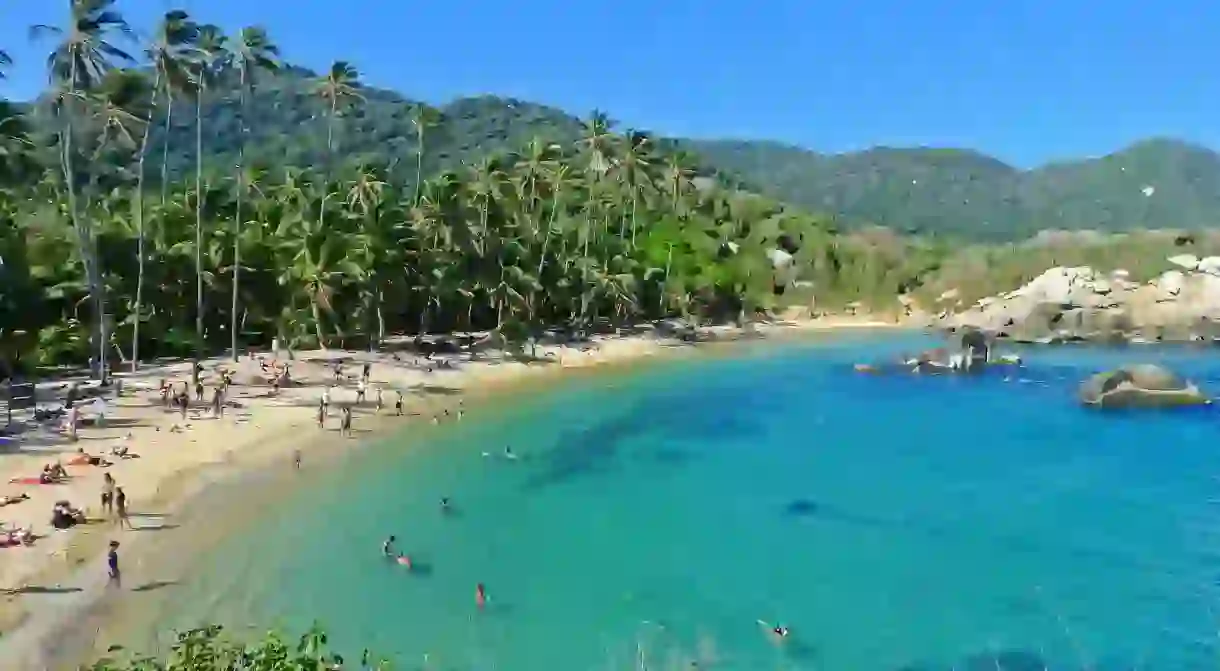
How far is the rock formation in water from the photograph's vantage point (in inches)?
3804

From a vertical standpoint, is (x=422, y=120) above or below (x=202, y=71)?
above

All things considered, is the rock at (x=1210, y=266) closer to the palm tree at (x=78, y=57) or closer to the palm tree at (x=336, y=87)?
the palm tree at (x=336, y=87)

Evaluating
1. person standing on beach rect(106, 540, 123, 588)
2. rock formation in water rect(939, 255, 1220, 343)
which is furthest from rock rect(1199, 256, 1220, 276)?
person standing on beach rect(106, 540, 123, 588)

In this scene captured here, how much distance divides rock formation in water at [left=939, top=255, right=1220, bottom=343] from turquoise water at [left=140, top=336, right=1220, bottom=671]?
48.5 m

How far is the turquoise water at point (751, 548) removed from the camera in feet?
69.5

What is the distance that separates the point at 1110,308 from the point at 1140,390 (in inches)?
1911

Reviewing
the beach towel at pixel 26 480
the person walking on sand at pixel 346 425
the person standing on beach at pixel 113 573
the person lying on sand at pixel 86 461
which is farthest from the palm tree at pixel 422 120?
the person standing on beach at pixel 113 573

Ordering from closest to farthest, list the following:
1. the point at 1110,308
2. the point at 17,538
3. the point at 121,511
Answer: the point at 17,538 < the point at 121,511 < the point at 1110,308

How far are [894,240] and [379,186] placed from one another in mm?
105009

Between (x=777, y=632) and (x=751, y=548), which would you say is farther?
(x=751, y=548)

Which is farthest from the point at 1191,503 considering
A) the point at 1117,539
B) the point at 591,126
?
the point at 591,126

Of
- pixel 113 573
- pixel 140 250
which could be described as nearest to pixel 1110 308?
pixel 140 250

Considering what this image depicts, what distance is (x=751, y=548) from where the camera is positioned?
28422 millimetres

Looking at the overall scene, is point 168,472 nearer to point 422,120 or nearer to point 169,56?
point 169,56
